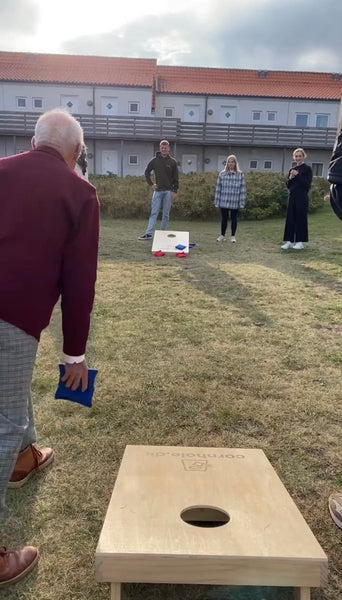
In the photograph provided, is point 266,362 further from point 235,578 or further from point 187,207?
point 187,207

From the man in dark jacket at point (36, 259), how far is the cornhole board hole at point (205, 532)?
1.57 feet

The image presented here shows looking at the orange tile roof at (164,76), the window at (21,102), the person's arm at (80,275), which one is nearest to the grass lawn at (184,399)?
the person's arm at (80,275)

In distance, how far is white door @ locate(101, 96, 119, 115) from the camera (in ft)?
116

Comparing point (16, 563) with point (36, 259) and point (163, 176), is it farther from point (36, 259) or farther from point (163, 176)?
point (163, 176)

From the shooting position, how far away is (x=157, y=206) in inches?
397

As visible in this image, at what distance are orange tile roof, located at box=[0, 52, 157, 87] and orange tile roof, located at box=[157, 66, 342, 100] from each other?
1711 millimetres

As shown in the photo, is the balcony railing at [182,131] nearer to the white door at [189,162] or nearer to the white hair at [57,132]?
the white door at [189,162]

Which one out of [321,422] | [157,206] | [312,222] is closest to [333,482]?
[321,422]

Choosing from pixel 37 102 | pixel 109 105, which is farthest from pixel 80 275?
pixel 37 102

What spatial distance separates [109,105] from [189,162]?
7.69 m

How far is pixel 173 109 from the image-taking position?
36562 mm

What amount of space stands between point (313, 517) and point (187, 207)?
14.0 metres

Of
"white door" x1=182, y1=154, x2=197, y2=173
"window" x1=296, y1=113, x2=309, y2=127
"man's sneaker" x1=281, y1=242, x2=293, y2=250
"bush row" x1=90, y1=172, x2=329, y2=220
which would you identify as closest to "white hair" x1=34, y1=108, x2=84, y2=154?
"man's sneaker" x1=281, y1=242, x2=293, y2=250

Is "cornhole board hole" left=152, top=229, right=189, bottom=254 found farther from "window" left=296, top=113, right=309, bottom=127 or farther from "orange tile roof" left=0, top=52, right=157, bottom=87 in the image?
"window" left=296, top=113, right=309, bottom=127
